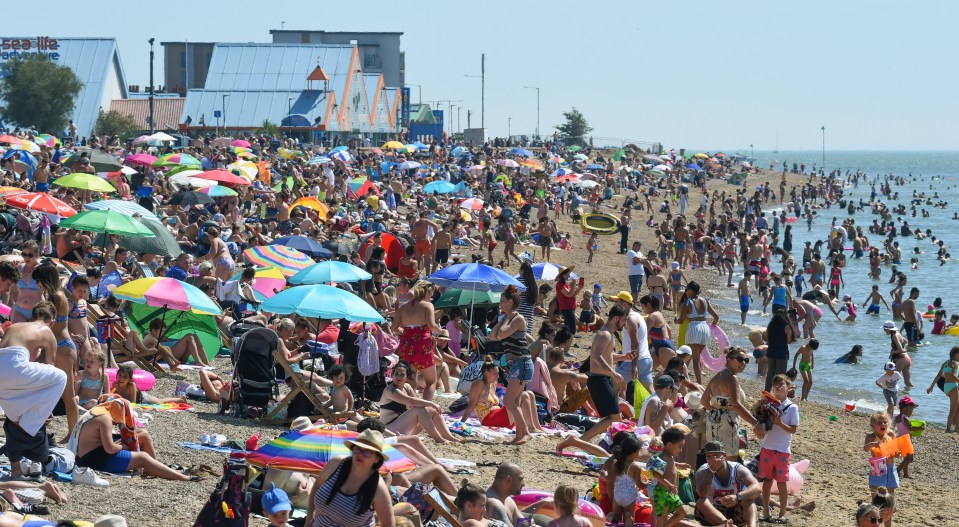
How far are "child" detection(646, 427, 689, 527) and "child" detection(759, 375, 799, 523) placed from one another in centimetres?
102

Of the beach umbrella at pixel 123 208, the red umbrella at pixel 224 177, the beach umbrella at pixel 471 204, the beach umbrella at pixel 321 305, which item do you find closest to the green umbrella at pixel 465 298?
the beach umbrella at pixel 321 305

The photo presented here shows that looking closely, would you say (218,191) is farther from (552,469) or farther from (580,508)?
(580,508)

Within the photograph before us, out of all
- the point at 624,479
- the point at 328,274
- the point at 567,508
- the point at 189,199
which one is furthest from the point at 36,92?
the point at 567,508

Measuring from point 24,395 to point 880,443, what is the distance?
6776mm

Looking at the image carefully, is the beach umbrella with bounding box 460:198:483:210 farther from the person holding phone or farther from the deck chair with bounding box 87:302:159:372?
the deck chair with bounding box 87:302:159:372

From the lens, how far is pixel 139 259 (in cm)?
1633

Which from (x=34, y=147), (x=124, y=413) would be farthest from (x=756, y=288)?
(x=124, y=413)

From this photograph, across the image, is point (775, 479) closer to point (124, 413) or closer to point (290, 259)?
point (124, 413)

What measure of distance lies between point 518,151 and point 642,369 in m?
41.5

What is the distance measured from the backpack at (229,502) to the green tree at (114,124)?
1822 inches

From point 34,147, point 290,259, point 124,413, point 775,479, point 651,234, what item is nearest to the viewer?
point 124,413

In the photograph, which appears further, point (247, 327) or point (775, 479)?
point (247, 327)

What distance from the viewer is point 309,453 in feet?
24.5

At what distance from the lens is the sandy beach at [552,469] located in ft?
23.9
